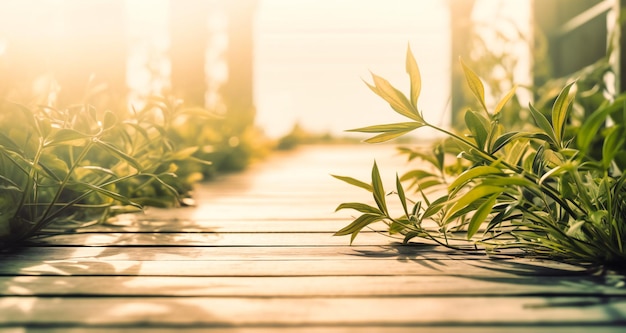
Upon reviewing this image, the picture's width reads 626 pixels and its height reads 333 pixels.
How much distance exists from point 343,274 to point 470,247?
30 centimetres

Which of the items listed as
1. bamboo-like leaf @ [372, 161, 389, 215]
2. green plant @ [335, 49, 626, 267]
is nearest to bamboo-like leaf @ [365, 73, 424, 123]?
green plant @ [335, 49, 626, 267]

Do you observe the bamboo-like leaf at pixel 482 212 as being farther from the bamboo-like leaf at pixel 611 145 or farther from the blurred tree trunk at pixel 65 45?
the blurred tree trunk at pixel 65 45

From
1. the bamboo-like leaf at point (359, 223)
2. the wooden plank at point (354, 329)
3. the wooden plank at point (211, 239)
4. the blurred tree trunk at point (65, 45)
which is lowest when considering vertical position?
the wooden plank at point (354, 329)

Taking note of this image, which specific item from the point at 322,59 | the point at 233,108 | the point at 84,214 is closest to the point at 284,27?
the point at 322,59

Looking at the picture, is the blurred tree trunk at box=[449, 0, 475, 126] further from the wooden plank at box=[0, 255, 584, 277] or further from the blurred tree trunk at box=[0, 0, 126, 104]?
the wooden plank at box=[0, 255, 584, 277]

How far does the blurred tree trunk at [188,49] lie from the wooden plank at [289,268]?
2.94 metres

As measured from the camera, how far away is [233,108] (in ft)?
14.6

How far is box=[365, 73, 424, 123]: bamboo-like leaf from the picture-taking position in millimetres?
888

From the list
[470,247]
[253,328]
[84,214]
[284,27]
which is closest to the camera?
[253,328]

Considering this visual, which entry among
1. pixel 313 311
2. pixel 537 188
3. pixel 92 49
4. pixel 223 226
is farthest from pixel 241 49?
pixel 313 311

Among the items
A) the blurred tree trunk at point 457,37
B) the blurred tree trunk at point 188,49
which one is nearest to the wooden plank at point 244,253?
the blurred tree trunk at point 188,49

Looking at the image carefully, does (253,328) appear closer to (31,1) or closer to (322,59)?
(31,1)

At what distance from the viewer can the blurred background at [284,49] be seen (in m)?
1.93

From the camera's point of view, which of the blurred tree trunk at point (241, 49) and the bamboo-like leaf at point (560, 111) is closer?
the bamboo-like leaf at point (560, 111)
